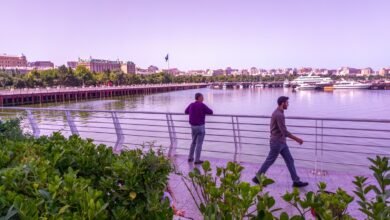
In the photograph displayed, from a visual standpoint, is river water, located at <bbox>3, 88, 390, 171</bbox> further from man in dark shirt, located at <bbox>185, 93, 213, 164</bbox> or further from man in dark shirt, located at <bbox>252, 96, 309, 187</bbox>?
man in dark shirt, located at <bbox>252, 96, 309, 187</bbox>

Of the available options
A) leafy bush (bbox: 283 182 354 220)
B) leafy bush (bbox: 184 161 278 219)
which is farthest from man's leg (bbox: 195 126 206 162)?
leafy bush (bbox: 283 182 354 220)

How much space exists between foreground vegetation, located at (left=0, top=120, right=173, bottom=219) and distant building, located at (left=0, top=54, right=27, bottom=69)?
573 feet

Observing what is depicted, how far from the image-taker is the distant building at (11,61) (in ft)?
509

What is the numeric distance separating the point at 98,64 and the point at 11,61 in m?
42.4

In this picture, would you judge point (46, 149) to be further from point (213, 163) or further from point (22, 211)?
point (213, 163)

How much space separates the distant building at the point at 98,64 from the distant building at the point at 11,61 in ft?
93.3

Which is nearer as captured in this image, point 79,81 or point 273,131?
point 273,131

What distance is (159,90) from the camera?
104188 mm

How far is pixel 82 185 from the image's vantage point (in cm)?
168

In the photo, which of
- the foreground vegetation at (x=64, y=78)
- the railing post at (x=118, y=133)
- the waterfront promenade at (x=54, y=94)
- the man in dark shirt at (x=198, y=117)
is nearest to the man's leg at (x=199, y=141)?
the man in dark shirt at (x=198, y=117)

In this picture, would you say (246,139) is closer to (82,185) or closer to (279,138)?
(279,138)

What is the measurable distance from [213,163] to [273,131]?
1853mm

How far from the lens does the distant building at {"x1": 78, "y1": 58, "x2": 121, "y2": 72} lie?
17098 centimetres

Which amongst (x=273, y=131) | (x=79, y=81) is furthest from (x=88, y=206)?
(x=79, y=81)
